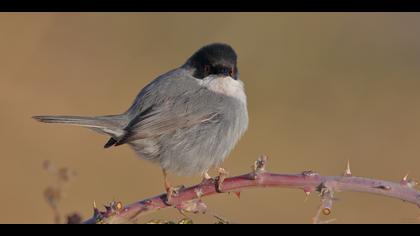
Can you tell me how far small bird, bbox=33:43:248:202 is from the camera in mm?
4359

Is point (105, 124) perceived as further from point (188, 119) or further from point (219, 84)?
point (219, 84)

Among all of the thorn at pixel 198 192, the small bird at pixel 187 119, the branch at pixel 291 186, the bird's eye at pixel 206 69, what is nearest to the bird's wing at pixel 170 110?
the small bird at pixel 187 119

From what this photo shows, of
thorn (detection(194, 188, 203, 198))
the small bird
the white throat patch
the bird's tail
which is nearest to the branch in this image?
thorn (detection(194, 188, 203, 198))

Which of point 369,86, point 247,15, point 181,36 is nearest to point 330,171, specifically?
point 369,86

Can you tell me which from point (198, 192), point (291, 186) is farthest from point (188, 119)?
point (291, 186)

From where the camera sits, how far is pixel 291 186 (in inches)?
90.3

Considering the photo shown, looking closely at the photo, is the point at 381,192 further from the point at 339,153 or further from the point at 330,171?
the point at 339,153

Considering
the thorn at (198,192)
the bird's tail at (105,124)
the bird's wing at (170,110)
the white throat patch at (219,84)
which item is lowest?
the thorn at (198,192)

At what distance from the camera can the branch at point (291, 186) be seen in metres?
2.11

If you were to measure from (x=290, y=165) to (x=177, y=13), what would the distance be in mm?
4210

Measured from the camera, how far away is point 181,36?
10.4 m

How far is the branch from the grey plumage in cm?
185

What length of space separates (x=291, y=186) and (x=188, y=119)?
2.28 m

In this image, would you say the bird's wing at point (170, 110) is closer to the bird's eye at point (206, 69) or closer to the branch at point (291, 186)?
the bird's eye at point (206, 69)
